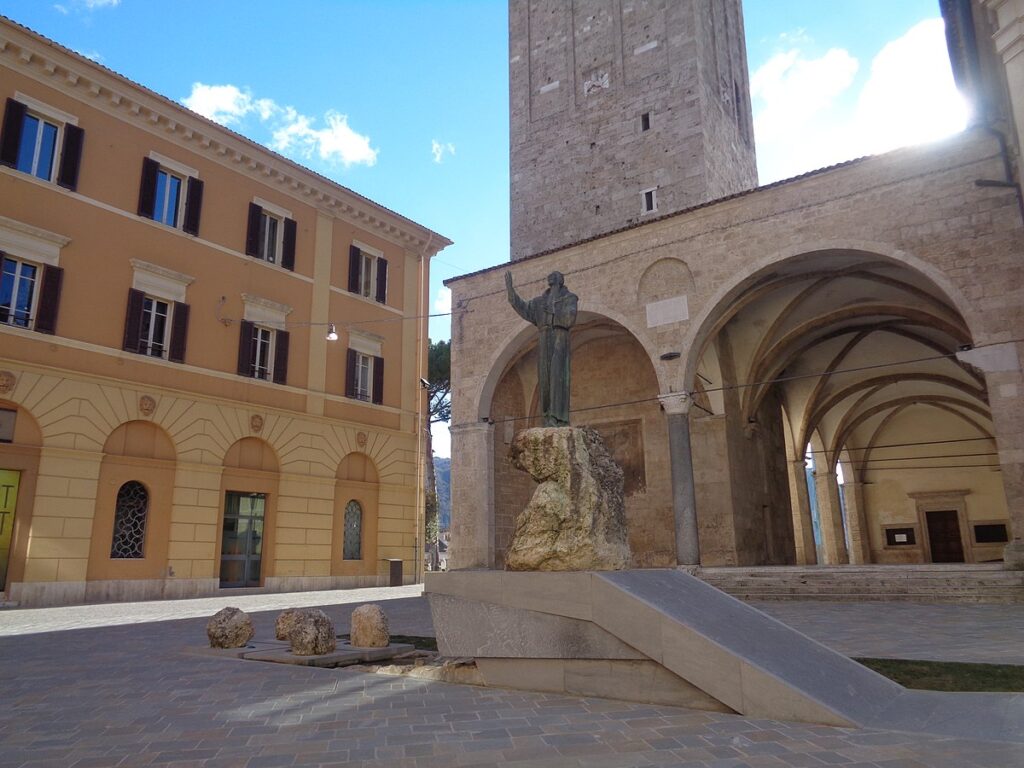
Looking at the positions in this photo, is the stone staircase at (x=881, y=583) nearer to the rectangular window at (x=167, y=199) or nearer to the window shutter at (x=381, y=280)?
the window shutter at (x=381, y=280)

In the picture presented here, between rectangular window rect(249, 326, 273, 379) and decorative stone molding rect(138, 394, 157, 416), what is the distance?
280 cm

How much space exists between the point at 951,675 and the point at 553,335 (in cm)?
437

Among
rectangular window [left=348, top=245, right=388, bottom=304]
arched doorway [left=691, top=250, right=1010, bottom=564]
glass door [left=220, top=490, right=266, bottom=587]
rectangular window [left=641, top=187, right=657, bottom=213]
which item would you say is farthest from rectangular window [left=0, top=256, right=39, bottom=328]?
rectangular window [left=641, top=187, right=657, bottom=213]

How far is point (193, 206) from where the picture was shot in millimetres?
17609

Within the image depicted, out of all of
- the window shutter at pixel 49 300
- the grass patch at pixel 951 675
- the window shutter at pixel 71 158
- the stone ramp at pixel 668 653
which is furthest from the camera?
the window shutter at pixel 71 158

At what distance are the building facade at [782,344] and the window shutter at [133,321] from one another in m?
7.42

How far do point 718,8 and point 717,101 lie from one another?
15.3 ft

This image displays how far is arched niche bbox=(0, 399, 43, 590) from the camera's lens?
1345cm

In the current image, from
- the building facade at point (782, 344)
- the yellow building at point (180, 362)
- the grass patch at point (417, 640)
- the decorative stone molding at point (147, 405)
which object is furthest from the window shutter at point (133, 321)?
the grass patch at point (417, 640)

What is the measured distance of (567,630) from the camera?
502cm

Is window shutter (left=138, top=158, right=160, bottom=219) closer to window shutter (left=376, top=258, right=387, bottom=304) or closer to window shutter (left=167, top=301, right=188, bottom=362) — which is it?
window shutter (left=167, top=301, right=188, bottom=362)

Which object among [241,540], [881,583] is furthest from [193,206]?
[881,583]

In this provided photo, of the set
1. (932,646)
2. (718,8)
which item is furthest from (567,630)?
(718,8)

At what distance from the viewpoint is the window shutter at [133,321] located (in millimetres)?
15729
